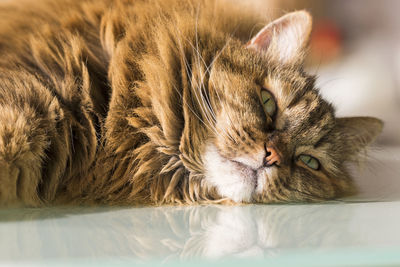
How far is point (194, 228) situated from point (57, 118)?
526 millimetres

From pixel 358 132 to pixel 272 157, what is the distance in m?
0.73

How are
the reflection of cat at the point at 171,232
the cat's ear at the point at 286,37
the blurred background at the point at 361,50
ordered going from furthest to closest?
1. the blurred background at the point at 361,50
2. the cat's ear at the point at 286,37
3. the reflection of cat at the point at 171,232

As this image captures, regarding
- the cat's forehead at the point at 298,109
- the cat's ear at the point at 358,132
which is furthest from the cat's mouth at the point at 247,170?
the cat's ear at the point at 358,132

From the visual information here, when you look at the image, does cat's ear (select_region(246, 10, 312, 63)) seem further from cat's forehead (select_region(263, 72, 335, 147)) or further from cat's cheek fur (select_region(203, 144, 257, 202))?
cat's cheek fur (select_region(203, 144, 257, 202))

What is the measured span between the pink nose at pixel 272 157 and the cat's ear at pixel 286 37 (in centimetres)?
43

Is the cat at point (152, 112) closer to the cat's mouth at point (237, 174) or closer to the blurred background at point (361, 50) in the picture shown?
the cat's mouth at point (237, 174)

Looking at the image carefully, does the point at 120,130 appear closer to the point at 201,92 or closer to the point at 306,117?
the point at 201,92

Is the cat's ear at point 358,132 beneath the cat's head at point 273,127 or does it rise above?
beneath

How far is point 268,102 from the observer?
1.44 m

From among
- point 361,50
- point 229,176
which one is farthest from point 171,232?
point 361,50

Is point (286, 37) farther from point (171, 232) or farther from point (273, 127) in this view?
point (171, 232)

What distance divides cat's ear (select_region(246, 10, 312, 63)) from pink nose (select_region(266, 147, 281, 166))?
430 mm

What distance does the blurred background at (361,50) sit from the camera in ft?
12.5

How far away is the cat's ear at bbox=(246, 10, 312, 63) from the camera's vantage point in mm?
1579
